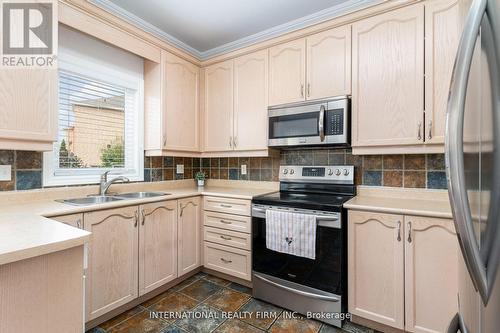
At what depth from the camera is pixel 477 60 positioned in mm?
573

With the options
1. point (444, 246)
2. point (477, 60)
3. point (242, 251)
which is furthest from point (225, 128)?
point (477, 60)

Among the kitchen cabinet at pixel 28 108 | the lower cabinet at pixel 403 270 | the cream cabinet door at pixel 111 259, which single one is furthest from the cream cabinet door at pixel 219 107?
the lower cabinet at pixel 403 270

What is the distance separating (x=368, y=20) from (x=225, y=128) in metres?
1.57

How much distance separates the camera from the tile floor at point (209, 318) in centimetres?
168

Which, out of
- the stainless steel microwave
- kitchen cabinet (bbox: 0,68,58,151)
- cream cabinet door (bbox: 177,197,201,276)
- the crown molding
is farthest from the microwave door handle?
kitchen cabinet (bbox: 0,68,58,151)

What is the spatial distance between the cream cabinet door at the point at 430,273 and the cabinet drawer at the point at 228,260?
1199 millimetres

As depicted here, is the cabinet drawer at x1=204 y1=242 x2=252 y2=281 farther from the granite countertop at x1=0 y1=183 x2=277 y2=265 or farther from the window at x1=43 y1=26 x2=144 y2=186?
the window at x1=43 y1=26 x2=144 y2=186

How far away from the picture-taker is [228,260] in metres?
2.29

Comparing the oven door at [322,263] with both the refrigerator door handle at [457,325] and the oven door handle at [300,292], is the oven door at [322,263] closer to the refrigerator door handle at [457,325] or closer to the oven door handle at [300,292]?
the oven door handle at [300,292]

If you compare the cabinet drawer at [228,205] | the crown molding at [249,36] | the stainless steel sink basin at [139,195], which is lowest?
the cabinet drawer at [228,205]

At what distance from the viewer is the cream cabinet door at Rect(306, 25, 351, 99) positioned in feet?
6.47

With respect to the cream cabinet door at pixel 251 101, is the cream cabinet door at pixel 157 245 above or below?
below

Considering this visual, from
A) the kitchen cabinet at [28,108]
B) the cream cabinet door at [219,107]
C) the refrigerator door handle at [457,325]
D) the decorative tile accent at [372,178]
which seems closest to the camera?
the refrigerator door handle at [457,325]

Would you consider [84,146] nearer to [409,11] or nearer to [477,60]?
[477,60]
